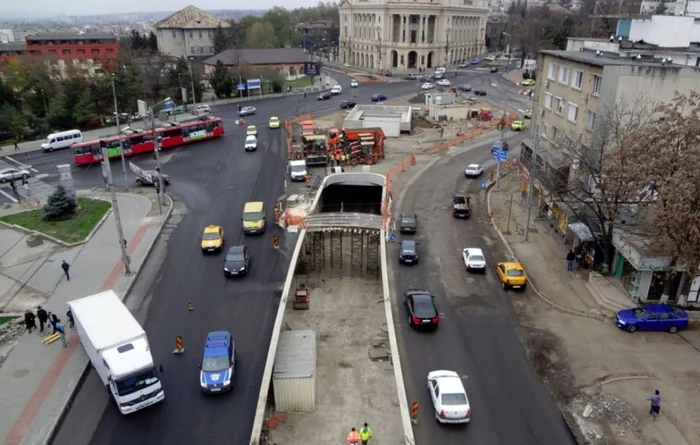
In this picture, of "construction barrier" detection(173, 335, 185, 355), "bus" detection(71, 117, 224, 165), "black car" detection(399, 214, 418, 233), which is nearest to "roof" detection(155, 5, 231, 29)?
"bus" detection(71, 117, 224, 165)

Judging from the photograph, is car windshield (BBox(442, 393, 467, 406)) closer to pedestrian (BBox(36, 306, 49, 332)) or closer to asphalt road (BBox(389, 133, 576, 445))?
asphalt road (BBox(389, 133, 576, 445))

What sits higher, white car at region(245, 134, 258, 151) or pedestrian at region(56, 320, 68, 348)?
white car at region(245, 134, 258, 151)

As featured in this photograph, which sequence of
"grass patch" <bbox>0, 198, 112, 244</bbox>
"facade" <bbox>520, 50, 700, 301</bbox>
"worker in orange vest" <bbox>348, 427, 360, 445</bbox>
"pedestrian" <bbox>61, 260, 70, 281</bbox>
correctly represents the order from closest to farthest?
"worker in orange vest" <bbox>348, 427, 360, 445</bbox> < "facade" <bbox>520, 50, 700, 301</bbox> < "pedestrian" <bbox>61, 260, 70, 281</bbox> < "grass patch" <bbox>0, 198, 112, 244</bbox>

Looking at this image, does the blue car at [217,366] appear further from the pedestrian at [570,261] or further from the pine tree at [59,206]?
the pine tree at [59,206]

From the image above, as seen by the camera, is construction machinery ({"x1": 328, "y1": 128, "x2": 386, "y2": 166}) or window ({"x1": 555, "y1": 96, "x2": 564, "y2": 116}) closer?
window ({"x1": 555, "y1": 96, "x2": 564, "y2": 116})

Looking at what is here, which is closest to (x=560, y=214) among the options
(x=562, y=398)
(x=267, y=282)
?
(x=562, y=398)

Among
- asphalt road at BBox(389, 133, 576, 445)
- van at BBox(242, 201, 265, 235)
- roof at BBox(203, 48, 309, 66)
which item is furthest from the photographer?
roof at BBox(203, 48, 309, 66)

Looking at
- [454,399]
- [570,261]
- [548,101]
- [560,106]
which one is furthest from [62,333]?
[548,101]
